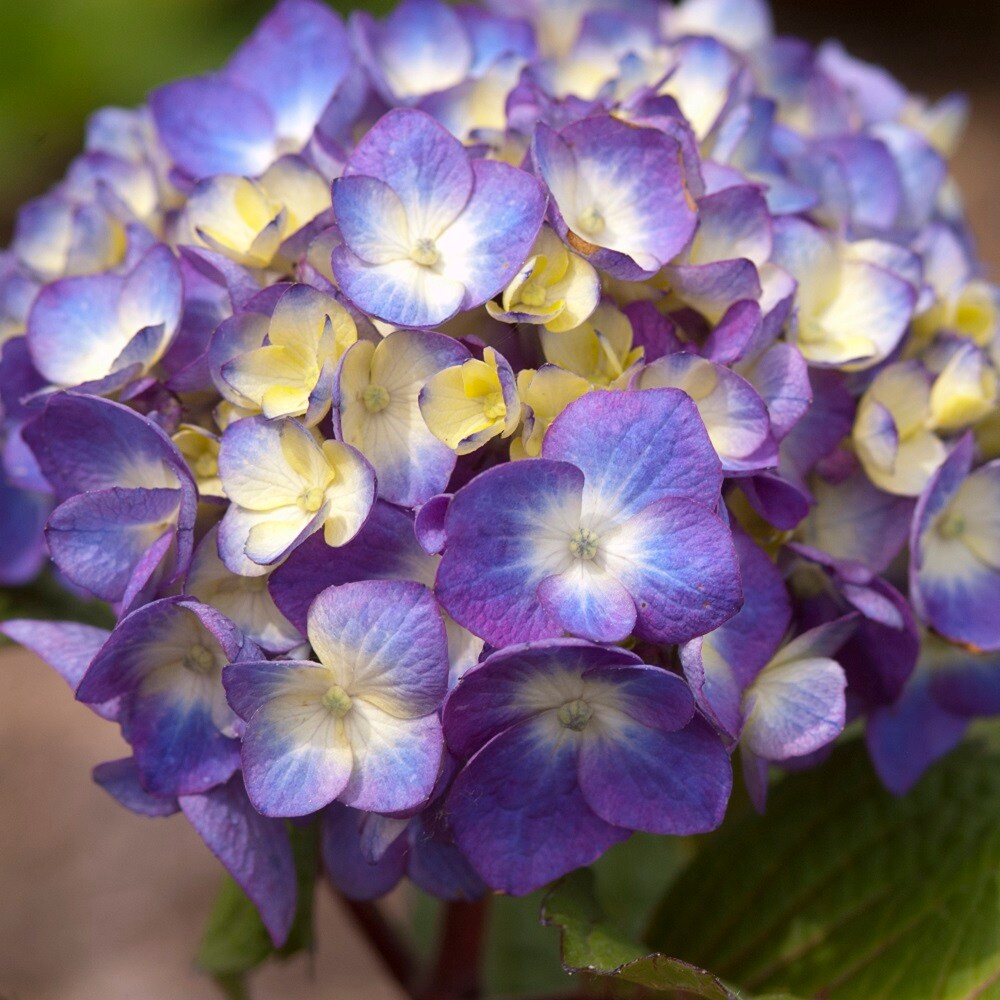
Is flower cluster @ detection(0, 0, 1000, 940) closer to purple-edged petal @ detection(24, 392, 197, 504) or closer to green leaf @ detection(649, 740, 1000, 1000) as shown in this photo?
purple-edged petal @ detection(24, 392, 197, 504)

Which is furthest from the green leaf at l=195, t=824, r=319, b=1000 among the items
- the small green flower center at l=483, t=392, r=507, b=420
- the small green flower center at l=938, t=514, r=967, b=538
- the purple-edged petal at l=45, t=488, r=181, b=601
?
the small green flower center at l=938, t=514, r=967, b=538

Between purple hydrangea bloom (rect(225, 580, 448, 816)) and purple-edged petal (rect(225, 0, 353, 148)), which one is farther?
purple-edged petal (rect(225, 0, 353, 148))

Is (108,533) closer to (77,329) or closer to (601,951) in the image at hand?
(77,329)

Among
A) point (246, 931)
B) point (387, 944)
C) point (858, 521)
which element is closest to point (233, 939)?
point (246, 931)

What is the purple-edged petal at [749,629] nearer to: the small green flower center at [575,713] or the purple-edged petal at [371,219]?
the small green flower center at [575,713]

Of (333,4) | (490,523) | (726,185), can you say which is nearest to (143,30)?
(333,4)

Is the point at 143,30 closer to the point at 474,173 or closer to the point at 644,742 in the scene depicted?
the point at 474,173
